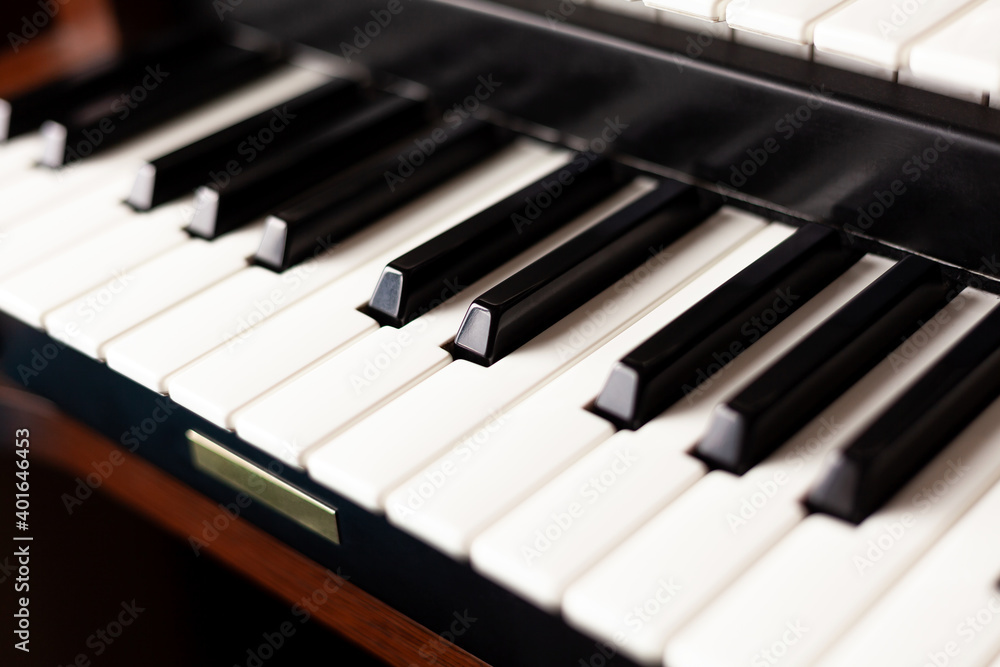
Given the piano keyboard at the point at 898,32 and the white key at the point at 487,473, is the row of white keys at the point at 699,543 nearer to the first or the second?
the white key at the point at 487,473

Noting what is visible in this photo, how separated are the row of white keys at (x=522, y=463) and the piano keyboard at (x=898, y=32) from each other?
12.3 inches

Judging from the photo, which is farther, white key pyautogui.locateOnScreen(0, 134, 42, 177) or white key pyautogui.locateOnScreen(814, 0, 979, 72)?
white key pyautogui.locateOnScreen(0, 134, 42, 177)

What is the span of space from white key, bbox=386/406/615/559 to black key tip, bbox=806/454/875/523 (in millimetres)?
177

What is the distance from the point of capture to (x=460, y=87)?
1.33 meters

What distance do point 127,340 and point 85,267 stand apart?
0.52 feet

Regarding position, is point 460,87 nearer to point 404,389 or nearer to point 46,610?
point 404,389

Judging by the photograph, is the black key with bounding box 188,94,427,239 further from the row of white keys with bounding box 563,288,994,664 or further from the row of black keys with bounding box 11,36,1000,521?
the row of white keys with bounding box 563,288,994,664

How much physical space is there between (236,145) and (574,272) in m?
0.51

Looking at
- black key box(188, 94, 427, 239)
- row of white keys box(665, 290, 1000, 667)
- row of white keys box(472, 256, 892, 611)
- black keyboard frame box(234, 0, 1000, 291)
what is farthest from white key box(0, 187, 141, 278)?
row of white keys box(665, 290, 1000, 667)

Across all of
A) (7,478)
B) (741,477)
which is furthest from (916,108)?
(7,478)

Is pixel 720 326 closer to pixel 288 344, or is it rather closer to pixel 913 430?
pixel 913 430

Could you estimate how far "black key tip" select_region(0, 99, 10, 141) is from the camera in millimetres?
1433

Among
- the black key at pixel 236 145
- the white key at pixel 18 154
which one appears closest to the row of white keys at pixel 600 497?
the black key at pixel 236 145

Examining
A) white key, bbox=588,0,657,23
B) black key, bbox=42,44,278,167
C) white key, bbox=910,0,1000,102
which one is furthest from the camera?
black key, bbox=42,44,278,167
